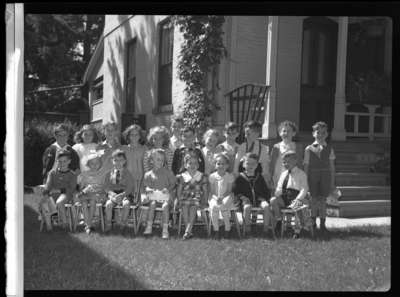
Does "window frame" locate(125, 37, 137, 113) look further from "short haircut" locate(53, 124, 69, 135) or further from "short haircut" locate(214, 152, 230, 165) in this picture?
"short haircut" locate(214, 152, 230, 165)

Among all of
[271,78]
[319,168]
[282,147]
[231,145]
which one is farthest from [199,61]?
[319,168]

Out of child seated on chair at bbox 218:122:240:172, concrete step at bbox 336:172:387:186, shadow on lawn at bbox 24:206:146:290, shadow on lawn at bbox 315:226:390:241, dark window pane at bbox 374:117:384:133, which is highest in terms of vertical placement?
dark window pane at bbox 374:117:384:133

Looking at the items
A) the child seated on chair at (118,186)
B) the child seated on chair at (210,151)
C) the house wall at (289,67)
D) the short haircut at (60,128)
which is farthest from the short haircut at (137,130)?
the house wall at (289,67)

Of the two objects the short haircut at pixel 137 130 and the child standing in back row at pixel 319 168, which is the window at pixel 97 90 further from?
the child standing in back row at pixel 319 168

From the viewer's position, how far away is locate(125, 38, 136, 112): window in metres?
6.56

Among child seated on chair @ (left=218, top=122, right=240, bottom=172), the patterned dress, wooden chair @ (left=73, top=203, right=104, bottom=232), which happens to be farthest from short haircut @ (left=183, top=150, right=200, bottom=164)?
wooden chair @ (left=73, top=203, right=104, bottom=232)

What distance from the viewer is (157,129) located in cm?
507

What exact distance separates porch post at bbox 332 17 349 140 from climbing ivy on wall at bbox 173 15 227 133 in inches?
76.2

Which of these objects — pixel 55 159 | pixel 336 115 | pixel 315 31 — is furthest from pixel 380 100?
pixel 55 159

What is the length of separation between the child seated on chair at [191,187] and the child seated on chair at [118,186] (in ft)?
1.96

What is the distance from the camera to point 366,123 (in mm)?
7559

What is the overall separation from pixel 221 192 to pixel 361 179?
9.14 feet

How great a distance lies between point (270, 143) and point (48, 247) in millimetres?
3353

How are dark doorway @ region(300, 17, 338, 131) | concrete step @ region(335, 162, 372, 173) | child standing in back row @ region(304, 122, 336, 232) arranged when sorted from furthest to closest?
dark doorway @ region(300, 17, 338, 131)
concrete step @ region(335, 162, 372, 173)
child standing in back row @ region(304, 122, 336, 232)
